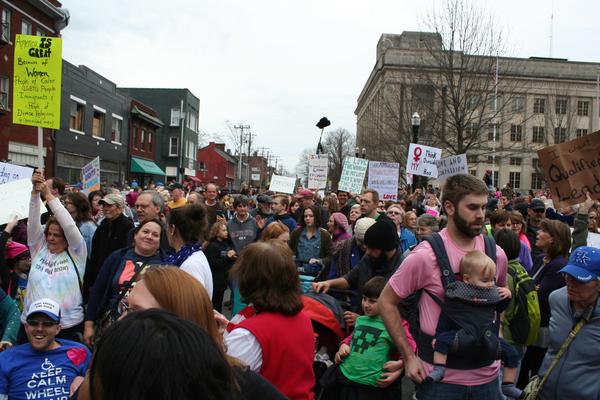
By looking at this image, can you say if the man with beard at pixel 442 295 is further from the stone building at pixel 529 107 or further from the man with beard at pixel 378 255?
the stone building at pixel 529 107

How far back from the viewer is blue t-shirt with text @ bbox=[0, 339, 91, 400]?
3.46 meters

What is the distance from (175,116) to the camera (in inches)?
2137

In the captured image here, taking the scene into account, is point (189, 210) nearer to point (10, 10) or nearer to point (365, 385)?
point (365, 385)

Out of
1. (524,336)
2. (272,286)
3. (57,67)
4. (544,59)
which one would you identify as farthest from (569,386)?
(544,59)

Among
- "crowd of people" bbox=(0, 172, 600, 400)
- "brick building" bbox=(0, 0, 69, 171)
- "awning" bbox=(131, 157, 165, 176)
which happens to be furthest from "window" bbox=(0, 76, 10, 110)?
"crowd of people" bbox=(0, 172, 600, 400)

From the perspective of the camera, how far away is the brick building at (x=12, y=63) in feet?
80.6

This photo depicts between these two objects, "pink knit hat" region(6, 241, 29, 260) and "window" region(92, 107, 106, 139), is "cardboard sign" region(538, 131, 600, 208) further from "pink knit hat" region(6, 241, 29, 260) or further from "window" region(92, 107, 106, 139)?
"window" region(92, 107, 106, 139)

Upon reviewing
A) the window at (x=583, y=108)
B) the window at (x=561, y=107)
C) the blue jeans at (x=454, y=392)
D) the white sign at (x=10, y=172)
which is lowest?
the blue jeans at (x=454, y=392)

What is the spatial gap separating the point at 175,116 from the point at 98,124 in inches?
744

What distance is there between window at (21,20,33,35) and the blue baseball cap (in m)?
28.2

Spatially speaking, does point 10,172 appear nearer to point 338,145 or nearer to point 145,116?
point 145,116

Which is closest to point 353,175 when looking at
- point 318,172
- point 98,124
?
point 318,172

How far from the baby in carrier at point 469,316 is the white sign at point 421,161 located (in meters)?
10.4

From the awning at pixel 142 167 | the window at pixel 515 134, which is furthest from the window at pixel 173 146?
the window at pixel 515 134
